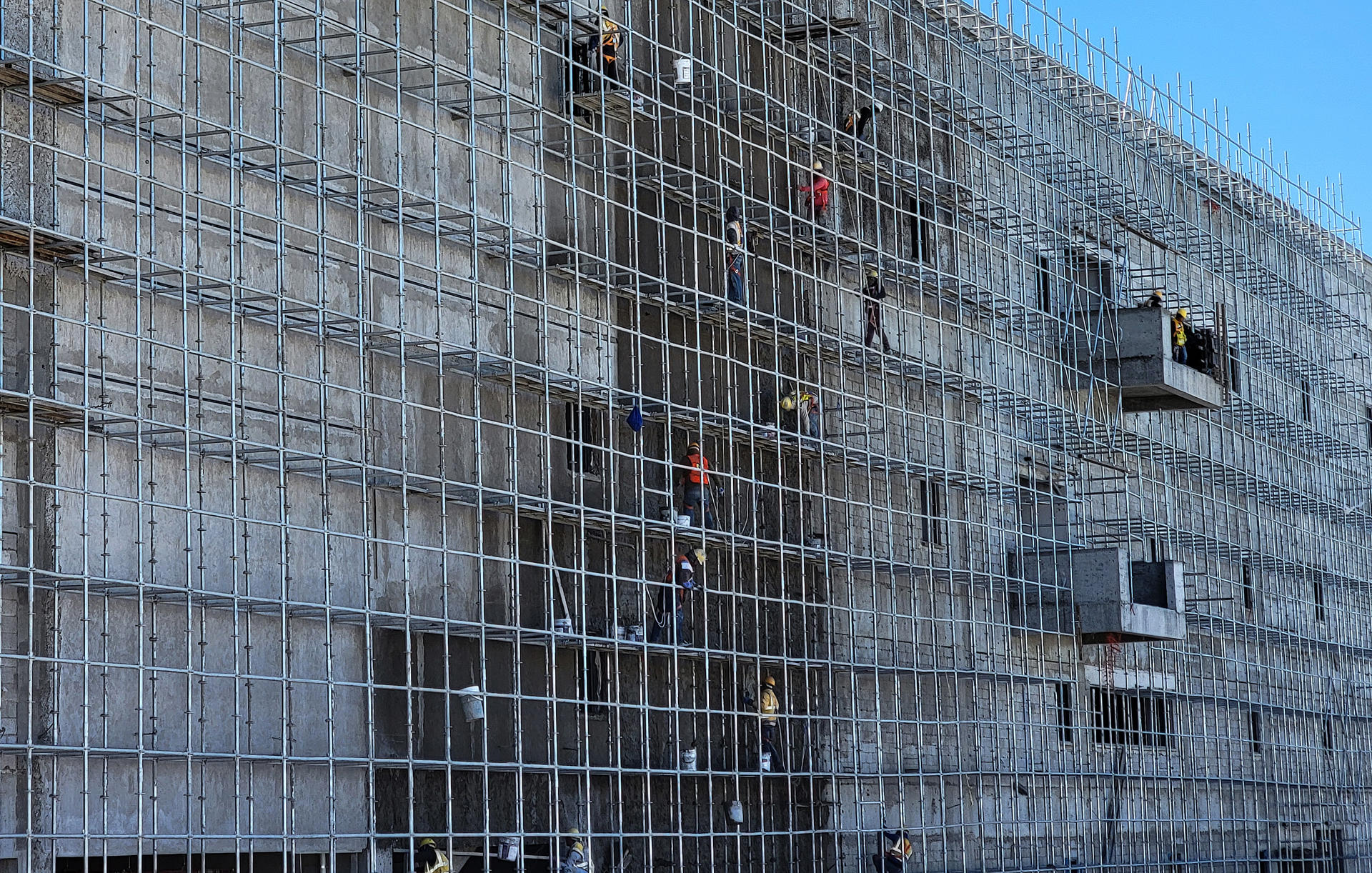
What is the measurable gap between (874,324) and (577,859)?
10.6 m

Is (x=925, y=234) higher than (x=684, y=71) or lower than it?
lower

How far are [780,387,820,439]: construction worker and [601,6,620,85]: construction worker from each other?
502 centimetres

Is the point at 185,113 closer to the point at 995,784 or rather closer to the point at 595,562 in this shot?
the point at 595,562

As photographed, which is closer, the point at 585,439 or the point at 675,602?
the point at 675,602

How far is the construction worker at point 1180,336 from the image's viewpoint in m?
34.9

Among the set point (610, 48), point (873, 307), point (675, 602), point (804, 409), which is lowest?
point (675, 602)

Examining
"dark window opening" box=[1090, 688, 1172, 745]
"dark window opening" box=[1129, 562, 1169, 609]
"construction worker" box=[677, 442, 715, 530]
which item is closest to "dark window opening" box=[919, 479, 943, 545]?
"dark window opening" box=[1129, 562, 1169, 609]

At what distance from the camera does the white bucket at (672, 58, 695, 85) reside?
25.0 meters

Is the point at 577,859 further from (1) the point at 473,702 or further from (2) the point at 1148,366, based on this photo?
(2) the point at 1148,366

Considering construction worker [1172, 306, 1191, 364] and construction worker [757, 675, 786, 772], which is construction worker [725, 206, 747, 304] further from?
construction worker [1172, 306, 1191, 364]

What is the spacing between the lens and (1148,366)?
3422 centimetres

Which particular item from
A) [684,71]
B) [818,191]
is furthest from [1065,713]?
[684,71]

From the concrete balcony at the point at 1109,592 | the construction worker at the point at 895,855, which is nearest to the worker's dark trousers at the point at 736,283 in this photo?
the construction worker at the point at 895,855

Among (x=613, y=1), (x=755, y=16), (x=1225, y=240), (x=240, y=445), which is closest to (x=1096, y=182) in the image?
(x=1225, y=240)
